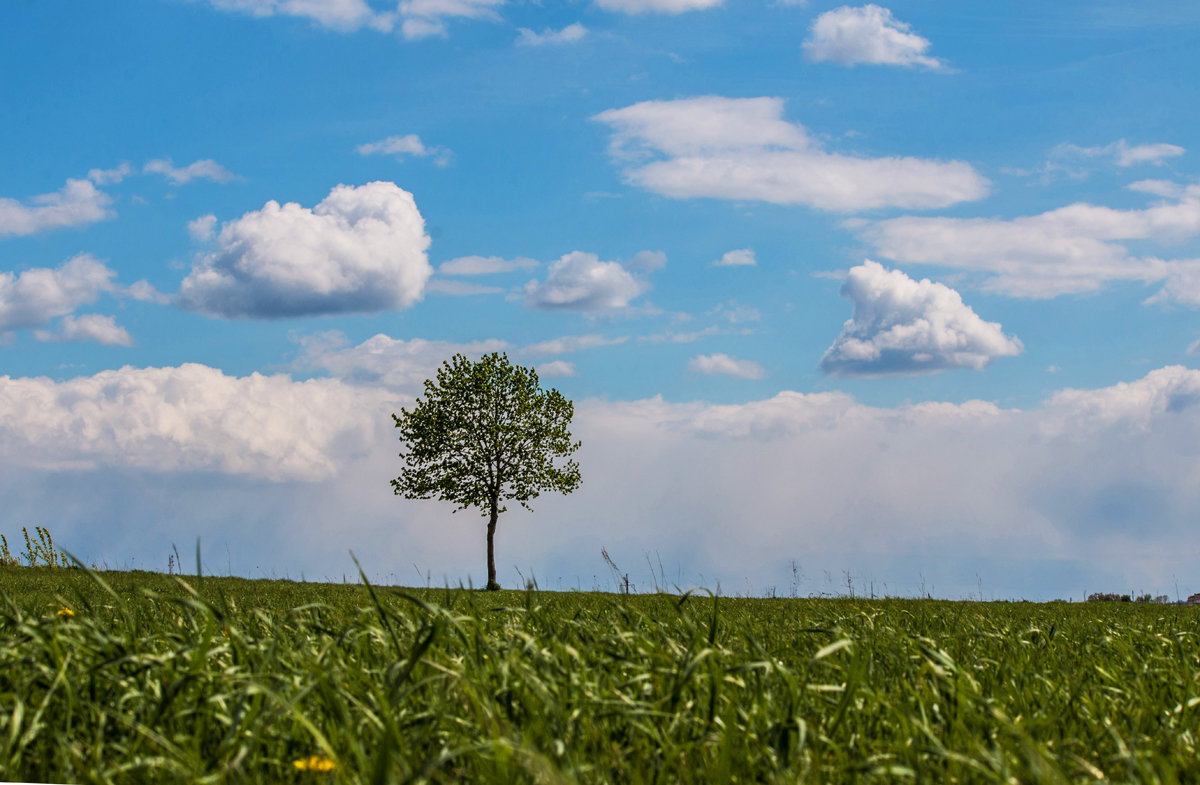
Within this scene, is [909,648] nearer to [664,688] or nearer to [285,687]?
[664,688]

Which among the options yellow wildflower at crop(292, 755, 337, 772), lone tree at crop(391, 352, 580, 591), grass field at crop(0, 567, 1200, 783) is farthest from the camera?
lone tree at crop(391, 352, 580, 591)

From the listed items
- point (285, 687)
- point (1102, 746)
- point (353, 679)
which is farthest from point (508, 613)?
point (1102, 746)

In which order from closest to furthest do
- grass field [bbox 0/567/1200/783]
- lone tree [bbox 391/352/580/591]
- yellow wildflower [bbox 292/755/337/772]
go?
1. yellow wildflower [bbox 292/755/337/772]
2. grass field [bbox 0/567/1200/783]
3. lone tree [bbox 391/352/580/591]

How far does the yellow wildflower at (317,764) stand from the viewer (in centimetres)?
282

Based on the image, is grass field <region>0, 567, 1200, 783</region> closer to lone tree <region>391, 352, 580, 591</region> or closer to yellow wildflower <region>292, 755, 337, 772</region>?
yellow wildflower <region>292, 755, 337, 772</region>

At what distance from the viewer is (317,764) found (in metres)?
2.84

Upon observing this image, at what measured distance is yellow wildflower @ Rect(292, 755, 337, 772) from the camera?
111 inches

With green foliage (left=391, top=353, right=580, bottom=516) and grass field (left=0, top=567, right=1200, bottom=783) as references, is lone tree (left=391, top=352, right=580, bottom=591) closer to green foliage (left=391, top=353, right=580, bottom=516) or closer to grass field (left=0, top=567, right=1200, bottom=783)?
green foliage (left=391, top=353, right=580, bottom=516)

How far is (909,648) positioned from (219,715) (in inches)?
166

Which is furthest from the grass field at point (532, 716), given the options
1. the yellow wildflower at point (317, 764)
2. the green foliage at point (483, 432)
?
the green foliage at point (483, 432)

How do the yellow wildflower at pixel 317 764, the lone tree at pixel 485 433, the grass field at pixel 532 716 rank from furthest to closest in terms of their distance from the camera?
1. the lone tree at pixel 485 433
2. the grass field at pixel 532 716
3. the yellow wildflower at pixel 317 764

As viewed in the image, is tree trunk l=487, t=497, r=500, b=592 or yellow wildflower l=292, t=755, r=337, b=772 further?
tree trunk l=487, t=497, r=500, b=592

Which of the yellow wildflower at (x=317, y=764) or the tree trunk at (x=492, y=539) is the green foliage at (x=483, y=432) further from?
the yellow wildflower at (x=317, y=764)

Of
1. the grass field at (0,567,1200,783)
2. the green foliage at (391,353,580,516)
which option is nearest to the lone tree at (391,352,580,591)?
the green foliage at (391,353,580,516)
